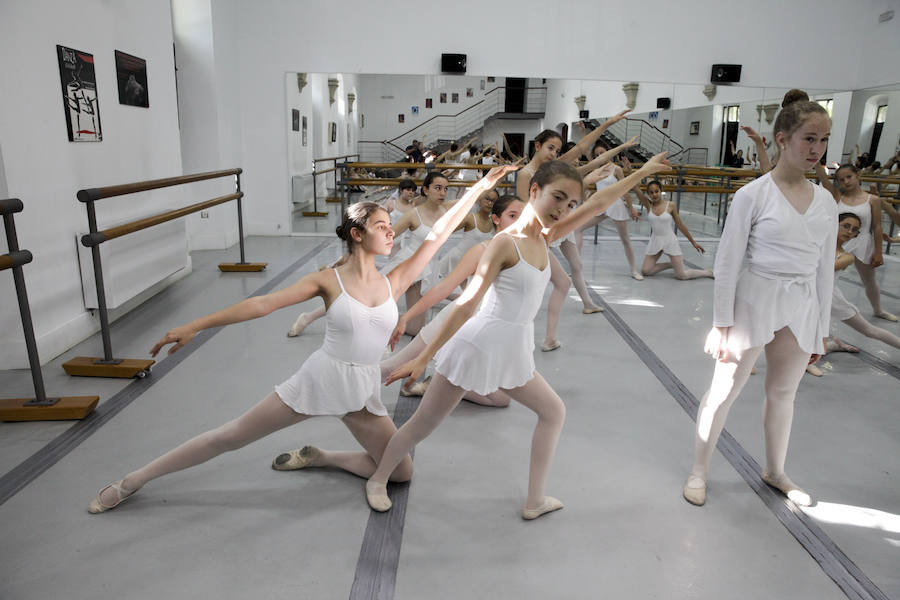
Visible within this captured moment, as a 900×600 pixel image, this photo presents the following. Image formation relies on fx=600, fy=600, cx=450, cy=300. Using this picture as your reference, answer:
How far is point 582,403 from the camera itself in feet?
11.3

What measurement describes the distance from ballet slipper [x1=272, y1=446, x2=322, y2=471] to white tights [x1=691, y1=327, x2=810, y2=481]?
1635 mm

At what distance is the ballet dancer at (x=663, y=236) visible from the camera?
262 inches

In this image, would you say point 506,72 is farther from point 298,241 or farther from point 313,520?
point 313,520

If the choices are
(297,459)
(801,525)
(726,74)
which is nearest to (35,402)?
(297,459)

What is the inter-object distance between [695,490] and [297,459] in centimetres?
169

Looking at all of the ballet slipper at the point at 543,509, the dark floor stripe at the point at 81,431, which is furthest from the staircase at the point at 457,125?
the ballet slipper at the point at 543,509

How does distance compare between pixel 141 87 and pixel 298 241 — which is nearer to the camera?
pixel 141 87

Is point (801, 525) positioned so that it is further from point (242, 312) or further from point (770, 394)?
point (242, 312)

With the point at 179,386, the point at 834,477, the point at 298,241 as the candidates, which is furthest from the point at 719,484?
the point at 298,241

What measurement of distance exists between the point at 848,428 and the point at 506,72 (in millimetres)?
7211

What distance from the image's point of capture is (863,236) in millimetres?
4914

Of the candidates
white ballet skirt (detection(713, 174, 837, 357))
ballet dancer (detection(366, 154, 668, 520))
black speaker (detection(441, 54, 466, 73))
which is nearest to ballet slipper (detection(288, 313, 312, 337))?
ballet dancer (detection(366, 154, 668, 520))

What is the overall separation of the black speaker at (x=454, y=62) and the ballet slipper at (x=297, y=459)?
24.2 ft

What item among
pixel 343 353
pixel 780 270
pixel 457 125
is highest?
pixel 457 125
